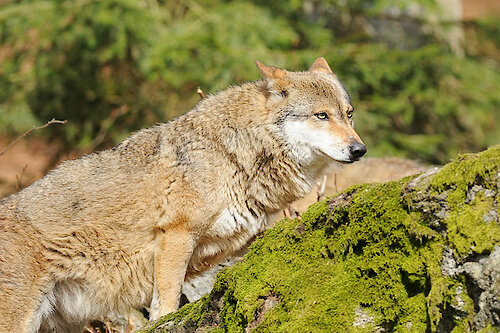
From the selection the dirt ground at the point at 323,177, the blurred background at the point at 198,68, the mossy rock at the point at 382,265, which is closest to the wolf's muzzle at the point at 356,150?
the dirt ground at the point at 323,177

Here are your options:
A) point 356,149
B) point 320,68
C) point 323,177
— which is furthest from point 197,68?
point 356,149

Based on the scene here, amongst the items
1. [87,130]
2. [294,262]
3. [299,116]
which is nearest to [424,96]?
[87,130]

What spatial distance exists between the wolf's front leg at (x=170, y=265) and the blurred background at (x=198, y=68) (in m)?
6.11

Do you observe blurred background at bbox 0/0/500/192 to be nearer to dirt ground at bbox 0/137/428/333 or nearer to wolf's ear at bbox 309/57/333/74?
dirt ground at bbox 0/137/428/333

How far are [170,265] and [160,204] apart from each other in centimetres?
51

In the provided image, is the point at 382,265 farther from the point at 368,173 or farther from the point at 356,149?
the point at 368,173

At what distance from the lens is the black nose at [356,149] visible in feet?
18.4

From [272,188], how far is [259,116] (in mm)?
698

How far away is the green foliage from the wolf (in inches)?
220

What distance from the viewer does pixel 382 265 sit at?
3383 millimetres

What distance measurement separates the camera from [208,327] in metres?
3.84

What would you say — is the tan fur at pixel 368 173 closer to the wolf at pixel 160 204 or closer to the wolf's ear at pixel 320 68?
the wolf's ear at pixel 320 68

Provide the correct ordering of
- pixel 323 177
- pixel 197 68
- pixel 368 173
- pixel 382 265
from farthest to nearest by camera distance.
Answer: pixel 197 68
pixel 368 173
pixel 323 177
pixel 382 265

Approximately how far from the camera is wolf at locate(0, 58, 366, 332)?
529cm
